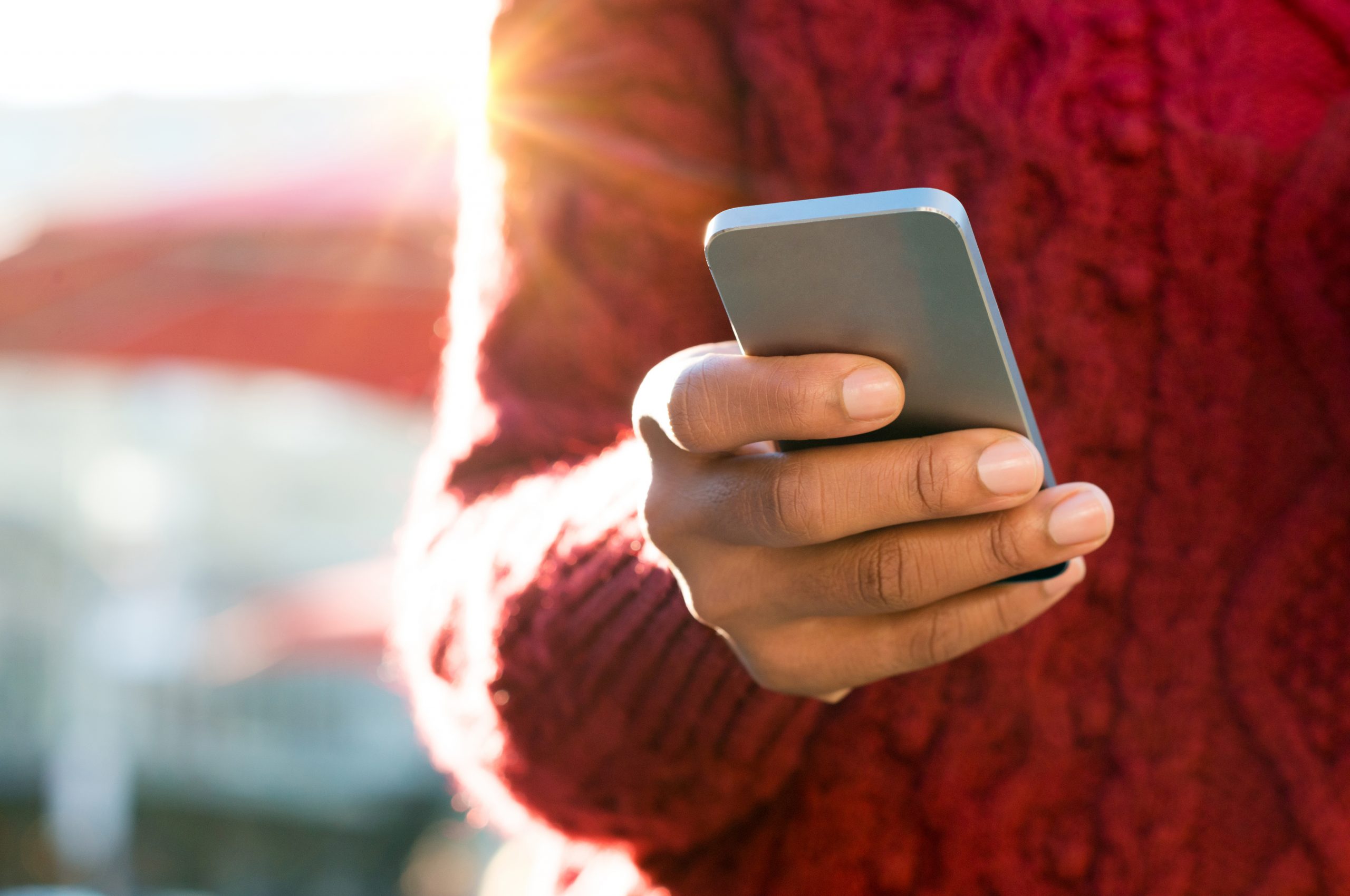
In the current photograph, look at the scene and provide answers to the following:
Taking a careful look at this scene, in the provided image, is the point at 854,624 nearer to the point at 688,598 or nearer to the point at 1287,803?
the point at 688,598

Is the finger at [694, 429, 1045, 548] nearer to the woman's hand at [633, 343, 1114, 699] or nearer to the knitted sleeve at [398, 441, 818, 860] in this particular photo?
the woman's hand at [633, 343, 1114, 699]

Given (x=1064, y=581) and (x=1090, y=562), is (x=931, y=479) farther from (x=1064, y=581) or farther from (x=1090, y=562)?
(x=1090, y=562)

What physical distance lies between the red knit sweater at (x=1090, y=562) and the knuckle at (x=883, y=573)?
0.48 feet

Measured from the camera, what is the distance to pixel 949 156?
2.19 ft

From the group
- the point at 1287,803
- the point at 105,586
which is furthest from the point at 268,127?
the point at 1287,803

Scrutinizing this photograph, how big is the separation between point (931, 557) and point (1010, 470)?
0.19 ft

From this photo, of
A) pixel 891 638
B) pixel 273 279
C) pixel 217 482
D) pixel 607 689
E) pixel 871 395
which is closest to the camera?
pixel 871 395

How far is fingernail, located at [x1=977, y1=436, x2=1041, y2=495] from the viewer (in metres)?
0.42

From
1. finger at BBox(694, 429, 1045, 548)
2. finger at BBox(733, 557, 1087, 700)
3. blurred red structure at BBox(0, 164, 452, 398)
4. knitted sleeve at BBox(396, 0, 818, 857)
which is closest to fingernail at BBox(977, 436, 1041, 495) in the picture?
finger at BBox(694, 429, 1045, 548)

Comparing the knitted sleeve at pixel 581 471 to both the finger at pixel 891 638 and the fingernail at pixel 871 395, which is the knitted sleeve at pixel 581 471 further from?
the fingernail at pixel 871 395

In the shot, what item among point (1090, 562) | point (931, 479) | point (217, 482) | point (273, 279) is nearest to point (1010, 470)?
point (931, 479)

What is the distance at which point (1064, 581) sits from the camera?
0.52 metres

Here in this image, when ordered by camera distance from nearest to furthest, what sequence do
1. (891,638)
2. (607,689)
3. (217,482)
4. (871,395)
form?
(871,395)
(891,638)
(607,689)
(217,482)

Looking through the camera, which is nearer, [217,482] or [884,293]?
[884,293]
